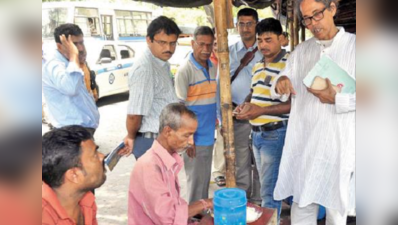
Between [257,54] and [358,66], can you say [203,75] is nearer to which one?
[257,54]

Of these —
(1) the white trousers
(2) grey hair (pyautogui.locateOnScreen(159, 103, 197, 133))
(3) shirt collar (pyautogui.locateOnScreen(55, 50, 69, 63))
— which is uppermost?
(3) shirt collar (pyautogui.locateOnScreen(55, 50, 69, 63))

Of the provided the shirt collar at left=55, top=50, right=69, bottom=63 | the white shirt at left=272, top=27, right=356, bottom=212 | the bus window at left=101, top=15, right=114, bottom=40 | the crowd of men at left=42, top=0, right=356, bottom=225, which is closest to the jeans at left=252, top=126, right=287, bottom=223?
the crowd of men at left=42, top=0, right=356, bottom=225

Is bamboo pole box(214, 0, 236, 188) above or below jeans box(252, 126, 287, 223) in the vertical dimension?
above

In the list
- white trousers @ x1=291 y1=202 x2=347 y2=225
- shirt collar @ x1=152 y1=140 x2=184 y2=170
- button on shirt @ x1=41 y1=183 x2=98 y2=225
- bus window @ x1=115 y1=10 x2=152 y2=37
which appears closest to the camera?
button on shirt @ x1=41 y1=183 x2=98 y2=225

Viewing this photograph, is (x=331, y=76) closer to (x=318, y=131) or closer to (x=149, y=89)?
(x=318, y=131)

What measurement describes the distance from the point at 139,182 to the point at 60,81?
4.35 feet

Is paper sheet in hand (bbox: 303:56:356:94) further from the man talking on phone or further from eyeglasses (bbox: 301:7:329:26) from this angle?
the man talking on phone

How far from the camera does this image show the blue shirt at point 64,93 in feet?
8.95

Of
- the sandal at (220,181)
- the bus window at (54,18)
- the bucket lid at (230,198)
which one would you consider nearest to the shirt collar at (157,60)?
the bucket lid at (230,198)

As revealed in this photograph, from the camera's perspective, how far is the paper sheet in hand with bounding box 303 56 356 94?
1897mm

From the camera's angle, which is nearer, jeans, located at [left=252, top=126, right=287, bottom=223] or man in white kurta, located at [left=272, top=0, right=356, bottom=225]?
man in white kurta, located at [left=272, top=0, right=356, bottom=225]

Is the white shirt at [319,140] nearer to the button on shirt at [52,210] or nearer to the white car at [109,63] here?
the button on shirt at [52,210]

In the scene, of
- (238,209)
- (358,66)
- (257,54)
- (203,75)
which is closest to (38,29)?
(358,66)

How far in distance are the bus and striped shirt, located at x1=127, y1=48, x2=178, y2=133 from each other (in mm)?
7105
